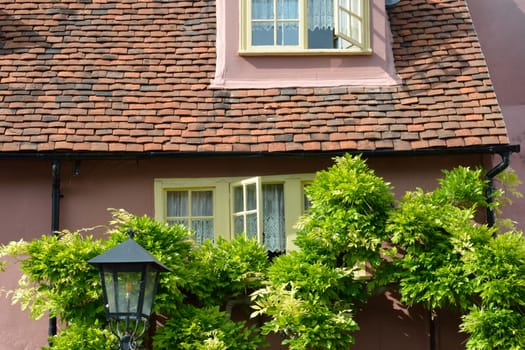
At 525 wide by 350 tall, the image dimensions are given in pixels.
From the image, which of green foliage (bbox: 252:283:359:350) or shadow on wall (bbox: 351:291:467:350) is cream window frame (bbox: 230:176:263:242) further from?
shadow on wall (bbox: 351:291:467:350)

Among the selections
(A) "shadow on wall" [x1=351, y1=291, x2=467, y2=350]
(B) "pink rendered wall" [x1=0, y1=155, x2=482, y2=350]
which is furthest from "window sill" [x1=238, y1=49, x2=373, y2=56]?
(A) "shadow on wall" [x1=351, y1=291, x2=467, y2=350]

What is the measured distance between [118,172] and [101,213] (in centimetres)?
50

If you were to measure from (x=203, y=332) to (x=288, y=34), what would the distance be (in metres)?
3.95

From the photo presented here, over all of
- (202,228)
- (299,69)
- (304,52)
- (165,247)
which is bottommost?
(165,247)

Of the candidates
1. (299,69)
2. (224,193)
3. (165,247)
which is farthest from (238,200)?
(299,69)

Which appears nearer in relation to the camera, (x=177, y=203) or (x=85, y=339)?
(x=85, y=339)

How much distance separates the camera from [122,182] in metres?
11.2

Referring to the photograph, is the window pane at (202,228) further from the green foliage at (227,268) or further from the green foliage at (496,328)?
the green foliage at (496,328)

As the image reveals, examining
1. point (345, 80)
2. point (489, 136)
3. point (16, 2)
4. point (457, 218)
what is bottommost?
point (457, 218)

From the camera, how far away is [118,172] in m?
11.2

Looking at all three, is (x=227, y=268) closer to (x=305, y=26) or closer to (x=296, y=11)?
(x=305, y=26)

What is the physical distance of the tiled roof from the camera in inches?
432

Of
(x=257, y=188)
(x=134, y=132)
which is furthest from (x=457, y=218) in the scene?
(x=134, y=132)

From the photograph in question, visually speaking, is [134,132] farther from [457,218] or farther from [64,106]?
[457,218]
